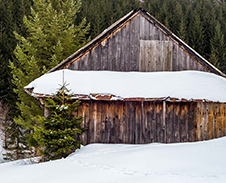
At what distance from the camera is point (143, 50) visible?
1077cm

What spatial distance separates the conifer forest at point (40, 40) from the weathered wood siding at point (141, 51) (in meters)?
4.88

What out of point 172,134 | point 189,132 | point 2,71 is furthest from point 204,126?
point 2,71

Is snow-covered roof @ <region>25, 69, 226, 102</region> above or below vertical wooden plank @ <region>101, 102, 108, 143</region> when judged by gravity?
above

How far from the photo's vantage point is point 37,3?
18359 mm

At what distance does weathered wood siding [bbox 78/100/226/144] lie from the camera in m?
9.55

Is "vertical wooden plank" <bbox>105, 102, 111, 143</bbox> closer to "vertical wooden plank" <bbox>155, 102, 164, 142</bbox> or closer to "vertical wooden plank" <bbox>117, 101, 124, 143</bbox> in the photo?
"vertical wooden plank" <bbox>117, 101, 124, 143</bbox>

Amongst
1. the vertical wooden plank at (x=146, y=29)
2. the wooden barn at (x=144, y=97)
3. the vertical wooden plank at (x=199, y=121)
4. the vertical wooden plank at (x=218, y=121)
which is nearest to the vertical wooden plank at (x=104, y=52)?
the wooden barn at (x=144, y=97)

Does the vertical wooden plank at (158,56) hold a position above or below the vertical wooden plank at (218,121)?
above

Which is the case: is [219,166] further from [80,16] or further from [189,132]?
[80,16]

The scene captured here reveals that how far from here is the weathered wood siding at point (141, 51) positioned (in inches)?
420

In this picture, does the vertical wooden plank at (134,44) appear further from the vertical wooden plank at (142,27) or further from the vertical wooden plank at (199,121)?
the vertical wooden plank at (199,121)

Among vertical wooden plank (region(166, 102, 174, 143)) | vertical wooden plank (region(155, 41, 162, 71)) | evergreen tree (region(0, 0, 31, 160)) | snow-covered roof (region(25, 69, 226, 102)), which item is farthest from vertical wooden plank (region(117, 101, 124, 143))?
evergreen tree (region(0, 0, 31, 160))

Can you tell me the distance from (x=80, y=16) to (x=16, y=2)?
10.9 metres

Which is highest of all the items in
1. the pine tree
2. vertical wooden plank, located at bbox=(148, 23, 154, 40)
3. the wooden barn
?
the pine tree
